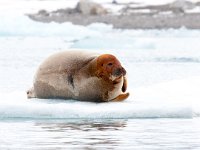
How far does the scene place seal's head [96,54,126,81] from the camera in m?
7.81

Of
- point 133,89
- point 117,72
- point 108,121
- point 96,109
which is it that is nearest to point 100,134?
point 108,121

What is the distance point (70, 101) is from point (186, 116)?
3.79 ft

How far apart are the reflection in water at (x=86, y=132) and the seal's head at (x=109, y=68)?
35.6 inches

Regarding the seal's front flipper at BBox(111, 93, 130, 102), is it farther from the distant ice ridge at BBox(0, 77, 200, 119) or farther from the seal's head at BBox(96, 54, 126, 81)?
the seal's head at BBox(96, 54, 126, 81)

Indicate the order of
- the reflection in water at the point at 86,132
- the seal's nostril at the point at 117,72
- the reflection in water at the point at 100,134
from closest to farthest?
1. the reflection in water at the point at 100,134
2. the reflection in water at the point at 86,132
3. the seal's nostril at the point at 117,72

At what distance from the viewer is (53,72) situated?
26.7 feet

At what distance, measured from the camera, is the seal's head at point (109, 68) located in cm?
781

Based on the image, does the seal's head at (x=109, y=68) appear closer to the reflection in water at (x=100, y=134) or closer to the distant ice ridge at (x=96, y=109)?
the distant ice ridge at (x=96, y=109)

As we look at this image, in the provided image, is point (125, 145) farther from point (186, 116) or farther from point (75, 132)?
point (186, 116)

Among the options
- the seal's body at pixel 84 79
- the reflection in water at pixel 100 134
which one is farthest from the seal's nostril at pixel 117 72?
the reflection in water at pixel 100 134

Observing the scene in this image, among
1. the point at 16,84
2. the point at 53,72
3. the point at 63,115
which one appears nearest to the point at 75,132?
the point at 63,115

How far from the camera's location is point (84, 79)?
7.90m

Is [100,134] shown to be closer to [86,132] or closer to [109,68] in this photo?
[86,132]

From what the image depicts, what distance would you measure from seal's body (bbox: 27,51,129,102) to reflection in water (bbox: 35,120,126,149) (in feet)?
2.94
